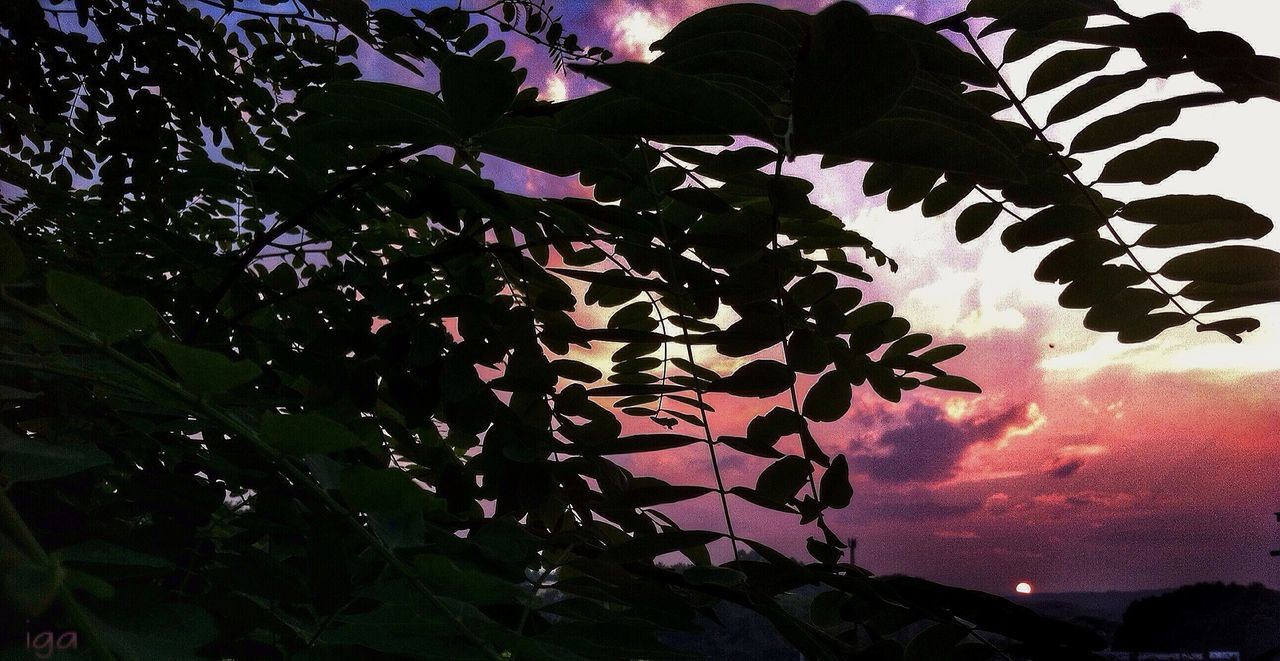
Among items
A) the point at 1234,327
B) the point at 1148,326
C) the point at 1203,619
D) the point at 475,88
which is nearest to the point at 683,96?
the point at 475,88

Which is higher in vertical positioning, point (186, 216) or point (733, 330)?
point (186, 216)

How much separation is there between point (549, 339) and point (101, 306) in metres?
0.98

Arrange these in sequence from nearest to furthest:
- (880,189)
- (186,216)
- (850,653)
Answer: (850,653) → (880,189) → (186,216)

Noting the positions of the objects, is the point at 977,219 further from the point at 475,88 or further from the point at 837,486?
the point at 475,88

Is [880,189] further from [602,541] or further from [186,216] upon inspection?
[186,216]

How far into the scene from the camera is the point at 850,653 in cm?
103

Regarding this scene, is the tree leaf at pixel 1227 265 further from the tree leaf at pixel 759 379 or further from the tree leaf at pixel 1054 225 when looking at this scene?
the tree leaf at pixel 759 379

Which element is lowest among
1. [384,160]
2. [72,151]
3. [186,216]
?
[384,160]

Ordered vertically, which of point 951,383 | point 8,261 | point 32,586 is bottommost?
point 32,586

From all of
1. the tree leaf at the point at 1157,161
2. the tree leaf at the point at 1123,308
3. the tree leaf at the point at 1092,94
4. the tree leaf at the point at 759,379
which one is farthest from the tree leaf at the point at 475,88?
the tree leaf at the point at 1123,308

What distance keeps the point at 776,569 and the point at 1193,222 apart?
861 mm

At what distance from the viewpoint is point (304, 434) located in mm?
573

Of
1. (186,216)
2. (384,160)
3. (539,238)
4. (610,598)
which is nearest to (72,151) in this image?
(186,216)

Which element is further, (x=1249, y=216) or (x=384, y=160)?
(x=384, y=160)
